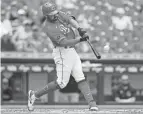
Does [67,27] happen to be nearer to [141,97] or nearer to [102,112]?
[102,112]

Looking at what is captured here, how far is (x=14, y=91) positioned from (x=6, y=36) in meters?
1.16

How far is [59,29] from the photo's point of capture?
7137mm

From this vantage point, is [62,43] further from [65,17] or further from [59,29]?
[65,17]

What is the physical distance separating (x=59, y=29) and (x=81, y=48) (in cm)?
442

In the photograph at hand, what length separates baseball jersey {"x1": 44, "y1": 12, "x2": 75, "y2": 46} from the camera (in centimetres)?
708

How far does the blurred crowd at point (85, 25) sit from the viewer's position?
11555 mm

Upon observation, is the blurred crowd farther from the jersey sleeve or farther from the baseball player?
the jersey sleeve

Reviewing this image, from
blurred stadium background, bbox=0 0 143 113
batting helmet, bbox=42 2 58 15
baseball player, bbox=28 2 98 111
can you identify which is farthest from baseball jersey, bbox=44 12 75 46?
blurred stadium background, bbox=0 0 143 113

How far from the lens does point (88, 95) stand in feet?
24.0

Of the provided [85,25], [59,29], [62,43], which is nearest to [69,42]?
[62,43]

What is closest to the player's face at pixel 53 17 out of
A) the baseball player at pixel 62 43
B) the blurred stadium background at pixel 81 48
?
the baseball player at pixel 62 43

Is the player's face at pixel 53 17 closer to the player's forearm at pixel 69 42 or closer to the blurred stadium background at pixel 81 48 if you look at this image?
the player's forearm at pixel 69 42

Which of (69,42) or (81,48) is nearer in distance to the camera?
(69,42)

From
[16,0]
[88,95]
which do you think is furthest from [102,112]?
[16,0]
